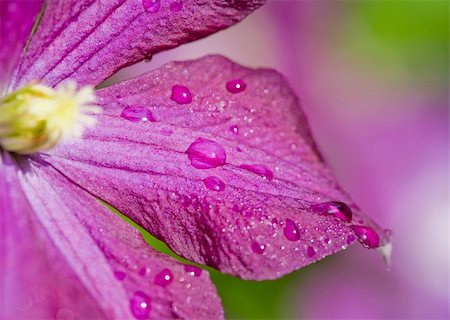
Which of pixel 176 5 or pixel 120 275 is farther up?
pixel 176 5

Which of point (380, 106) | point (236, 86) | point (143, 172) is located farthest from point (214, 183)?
point (380, 106)

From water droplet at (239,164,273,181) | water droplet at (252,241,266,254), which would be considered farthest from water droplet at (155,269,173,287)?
water droplet at (239,164,273,181)

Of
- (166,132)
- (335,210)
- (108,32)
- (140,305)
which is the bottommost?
(140,305)

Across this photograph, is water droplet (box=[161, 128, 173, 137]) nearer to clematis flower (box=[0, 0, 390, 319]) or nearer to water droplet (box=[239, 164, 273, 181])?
clematis flower (box=[0, 0, 390, 319])

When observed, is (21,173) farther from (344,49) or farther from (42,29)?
(344,49)

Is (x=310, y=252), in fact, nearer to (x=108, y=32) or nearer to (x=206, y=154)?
(x=206, y=154)

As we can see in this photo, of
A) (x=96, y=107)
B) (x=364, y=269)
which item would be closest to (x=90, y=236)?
(x=96, y=107)

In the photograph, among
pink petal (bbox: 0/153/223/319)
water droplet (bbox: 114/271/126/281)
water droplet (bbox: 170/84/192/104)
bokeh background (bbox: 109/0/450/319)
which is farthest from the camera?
bokeh background (bbox: 109/0/450/319)
